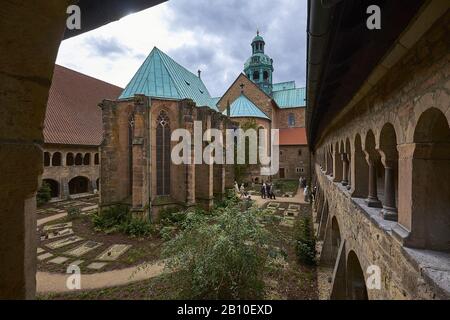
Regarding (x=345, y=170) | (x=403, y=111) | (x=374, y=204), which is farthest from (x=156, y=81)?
(x=403, y=111)

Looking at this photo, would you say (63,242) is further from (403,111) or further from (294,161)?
(294,161)

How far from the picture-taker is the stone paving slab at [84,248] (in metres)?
8.51

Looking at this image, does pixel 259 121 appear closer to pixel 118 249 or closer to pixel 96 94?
pixel 96 94

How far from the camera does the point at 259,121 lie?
90.3 ft

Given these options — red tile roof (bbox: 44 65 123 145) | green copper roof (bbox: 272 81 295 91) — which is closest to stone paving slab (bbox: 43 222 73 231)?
red tile roof (bbox: 44 65 123 145)

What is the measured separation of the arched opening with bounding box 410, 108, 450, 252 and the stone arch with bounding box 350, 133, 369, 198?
2308mm

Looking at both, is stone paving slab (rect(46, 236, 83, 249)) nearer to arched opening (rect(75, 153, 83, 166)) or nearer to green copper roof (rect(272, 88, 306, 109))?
arched opening (rect(75, 153, 83, 166))

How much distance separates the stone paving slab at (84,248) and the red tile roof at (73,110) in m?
12.2

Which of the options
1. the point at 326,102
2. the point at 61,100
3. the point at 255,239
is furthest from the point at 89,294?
the point at 61,100

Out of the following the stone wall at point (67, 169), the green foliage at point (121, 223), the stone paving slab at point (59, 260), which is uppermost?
the stone wall at point (67, 169)

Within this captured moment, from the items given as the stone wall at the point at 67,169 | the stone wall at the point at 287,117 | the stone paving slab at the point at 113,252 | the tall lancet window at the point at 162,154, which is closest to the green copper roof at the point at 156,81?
the tall lancet window at the point at 162,154

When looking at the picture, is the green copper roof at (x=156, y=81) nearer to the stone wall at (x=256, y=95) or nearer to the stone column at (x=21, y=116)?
the stone column at (x=21, y=116)

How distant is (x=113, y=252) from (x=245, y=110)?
21.8 metres

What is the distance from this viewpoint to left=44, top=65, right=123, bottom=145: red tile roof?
18.9m
